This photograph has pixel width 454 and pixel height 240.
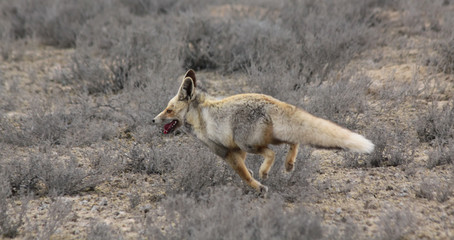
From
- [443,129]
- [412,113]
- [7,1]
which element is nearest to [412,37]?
[412,113]

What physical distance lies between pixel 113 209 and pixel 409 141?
3720 mm

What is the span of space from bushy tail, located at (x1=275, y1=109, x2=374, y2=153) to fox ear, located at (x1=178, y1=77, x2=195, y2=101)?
958 mm

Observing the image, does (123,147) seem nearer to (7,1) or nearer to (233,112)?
(233,112)

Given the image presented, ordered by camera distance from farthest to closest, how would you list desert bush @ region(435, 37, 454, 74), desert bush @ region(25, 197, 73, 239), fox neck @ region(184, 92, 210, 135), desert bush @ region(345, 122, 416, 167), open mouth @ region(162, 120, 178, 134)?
desert bush @ region(435, 37, 454, 74) < desert bush @ region(345, 122, 416, 167) < open mouth @ region(162, 120, 178, 134) < fox neck @ region(184, 92, 210, 135) < desert bush @ region(25, 197, 73, 239)

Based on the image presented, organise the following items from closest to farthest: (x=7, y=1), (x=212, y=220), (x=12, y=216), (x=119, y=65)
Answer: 1. (x=212, y=220)
2. (x=12, y=216)
3. (x=119, y=65)
4. (x=7, y=1)

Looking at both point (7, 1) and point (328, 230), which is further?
point (7, 1)

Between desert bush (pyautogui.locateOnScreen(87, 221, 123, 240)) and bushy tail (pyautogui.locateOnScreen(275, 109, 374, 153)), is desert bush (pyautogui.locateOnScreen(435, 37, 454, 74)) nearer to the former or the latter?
bushy tail (pyautogui.locateOnScreen(275, 109, 374, 153))

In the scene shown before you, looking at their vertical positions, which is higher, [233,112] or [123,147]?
[233,112]

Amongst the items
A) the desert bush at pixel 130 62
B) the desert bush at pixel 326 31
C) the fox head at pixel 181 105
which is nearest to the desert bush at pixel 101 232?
the fox head at pixel 181 105

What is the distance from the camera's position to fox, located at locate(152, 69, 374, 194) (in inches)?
176

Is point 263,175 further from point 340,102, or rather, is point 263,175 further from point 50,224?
point 340,102

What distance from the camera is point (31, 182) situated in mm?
5590

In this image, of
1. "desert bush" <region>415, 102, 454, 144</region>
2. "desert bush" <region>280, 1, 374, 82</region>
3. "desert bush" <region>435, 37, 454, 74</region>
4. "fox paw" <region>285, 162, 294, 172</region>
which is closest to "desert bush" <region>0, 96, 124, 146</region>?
"fox paw" <region>285, 162, 294, 172</region>

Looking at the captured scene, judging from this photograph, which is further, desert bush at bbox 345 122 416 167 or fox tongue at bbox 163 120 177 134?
desert bush at bbox 345 122 416 167
